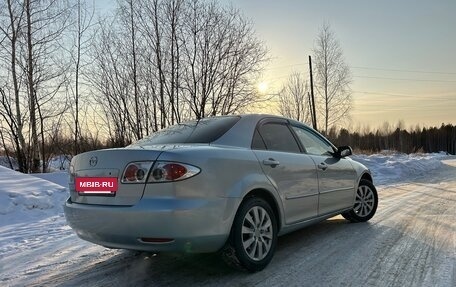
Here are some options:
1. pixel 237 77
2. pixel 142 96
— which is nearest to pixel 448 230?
pixel 237 77

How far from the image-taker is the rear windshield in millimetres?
4320

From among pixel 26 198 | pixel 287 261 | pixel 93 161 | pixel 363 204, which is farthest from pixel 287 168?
pixel 26 198

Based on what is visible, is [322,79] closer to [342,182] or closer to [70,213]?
[342,182]

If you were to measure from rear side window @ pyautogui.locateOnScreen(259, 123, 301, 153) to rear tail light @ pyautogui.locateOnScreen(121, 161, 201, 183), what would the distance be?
4.23 ft

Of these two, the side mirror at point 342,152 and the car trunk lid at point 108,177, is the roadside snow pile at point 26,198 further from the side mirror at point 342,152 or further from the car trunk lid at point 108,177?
the side mirror at point 342,152

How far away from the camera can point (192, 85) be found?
15.5 meters

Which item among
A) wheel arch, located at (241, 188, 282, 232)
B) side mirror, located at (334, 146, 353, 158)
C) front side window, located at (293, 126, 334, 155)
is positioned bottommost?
wheel arch, located at (241, 188, 282, 232)

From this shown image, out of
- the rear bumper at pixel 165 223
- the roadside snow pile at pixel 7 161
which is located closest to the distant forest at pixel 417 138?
the roadside snow pile at pixel 7 161

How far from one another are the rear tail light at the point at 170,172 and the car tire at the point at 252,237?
0.69 meters

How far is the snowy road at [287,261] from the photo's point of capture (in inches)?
153

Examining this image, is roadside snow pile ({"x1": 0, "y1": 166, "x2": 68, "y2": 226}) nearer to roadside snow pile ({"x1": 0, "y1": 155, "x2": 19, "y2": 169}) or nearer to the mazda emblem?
the mazda emblem

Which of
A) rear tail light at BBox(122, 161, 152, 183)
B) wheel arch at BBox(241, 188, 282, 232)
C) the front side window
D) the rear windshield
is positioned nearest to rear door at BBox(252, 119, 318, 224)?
wheel arch at BBox(241, 188, 282, 232)

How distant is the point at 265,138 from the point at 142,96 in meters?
11.7

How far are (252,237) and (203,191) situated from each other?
836 millimetres
